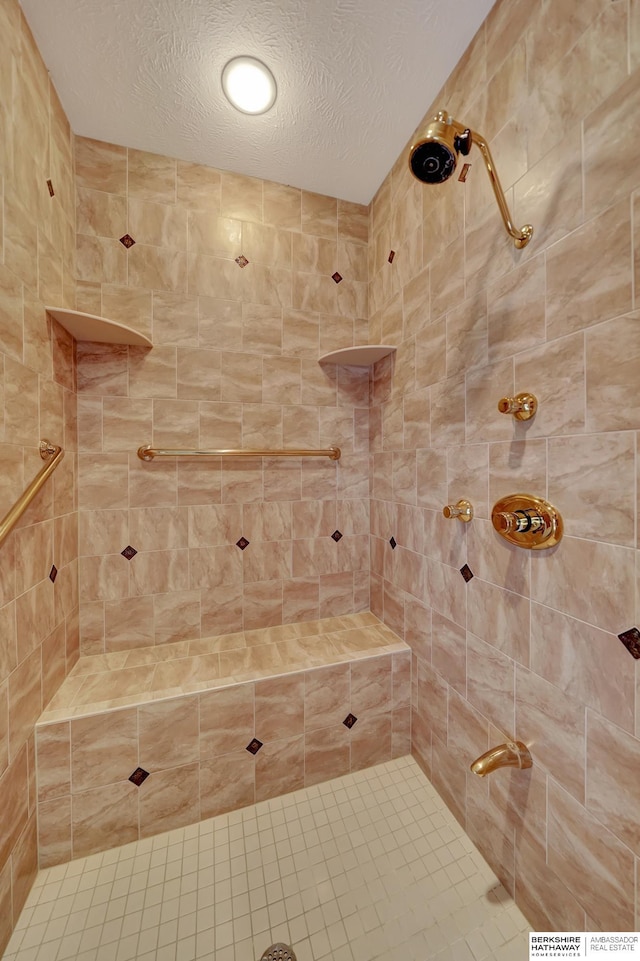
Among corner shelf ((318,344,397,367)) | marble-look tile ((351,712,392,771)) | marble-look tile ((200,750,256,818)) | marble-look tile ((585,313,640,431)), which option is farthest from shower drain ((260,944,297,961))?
corner shelf ((318,344,397,367))

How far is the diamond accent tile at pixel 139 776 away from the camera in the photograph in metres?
1.11

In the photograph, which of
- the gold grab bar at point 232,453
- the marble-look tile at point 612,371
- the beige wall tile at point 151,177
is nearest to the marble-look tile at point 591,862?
the marble-look tile at point 612,371

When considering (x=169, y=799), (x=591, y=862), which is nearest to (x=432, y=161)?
(x=591, y=862)

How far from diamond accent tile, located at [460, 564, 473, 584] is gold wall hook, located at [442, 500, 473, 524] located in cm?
15

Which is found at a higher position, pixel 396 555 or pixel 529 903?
pixel 396 555

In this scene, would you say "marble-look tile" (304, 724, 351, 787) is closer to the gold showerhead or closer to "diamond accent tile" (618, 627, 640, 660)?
"diamond accent tile" (618, 627, 640, 660)

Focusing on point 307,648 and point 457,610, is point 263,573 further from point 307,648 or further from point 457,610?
point 457,610

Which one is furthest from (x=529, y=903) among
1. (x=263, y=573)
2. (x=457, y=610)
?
(x=263, y=573)

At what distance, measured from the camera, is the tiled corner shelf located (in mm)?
1136

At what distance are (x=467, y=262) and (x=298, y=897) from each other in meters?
1.96

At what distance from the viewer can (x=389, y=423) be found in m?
1.55

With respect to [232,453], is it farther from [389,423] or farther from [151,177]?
[151,177]

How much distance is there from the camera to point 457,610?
1.13 meters

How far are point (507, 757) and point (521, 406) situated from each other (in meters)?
0.89
